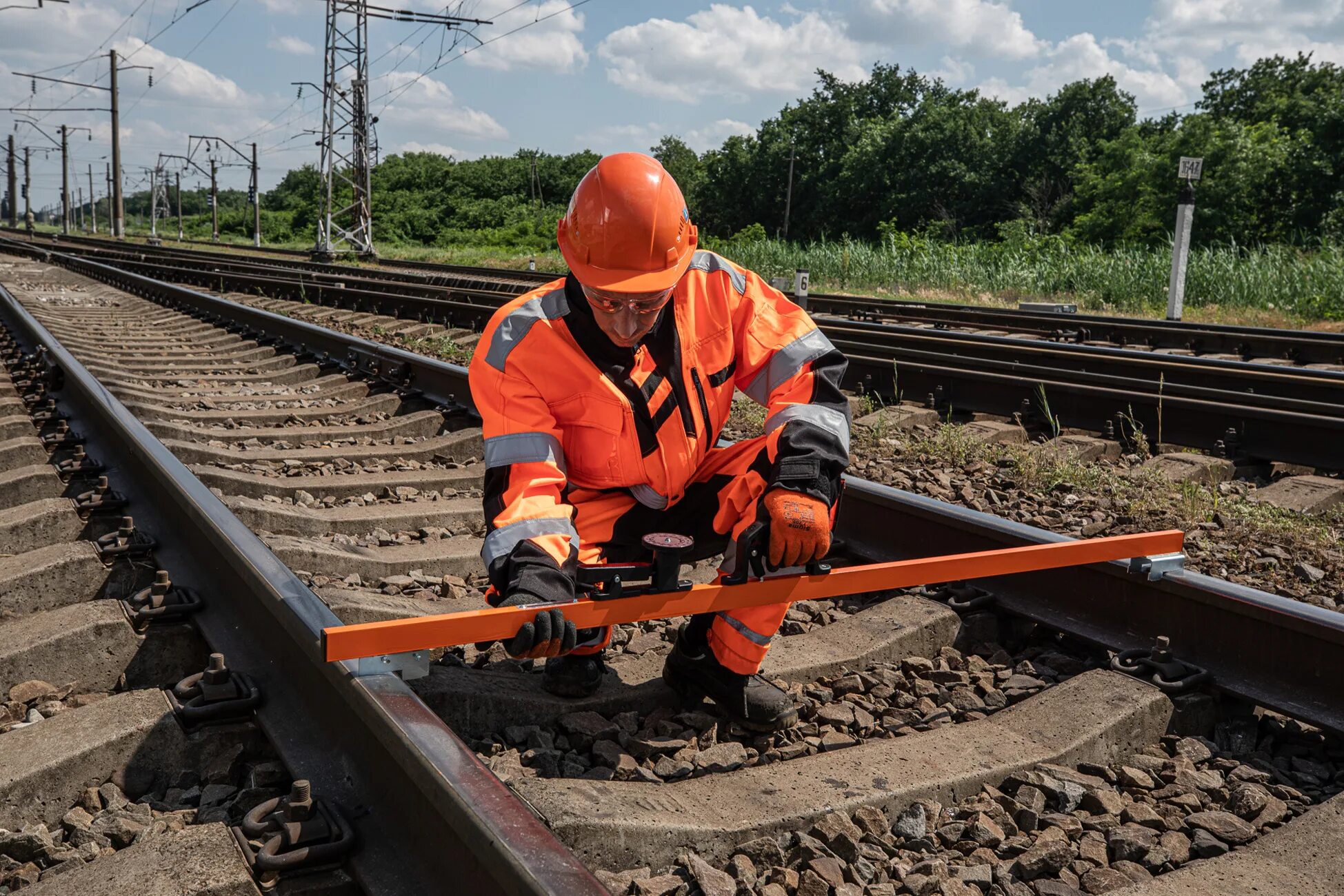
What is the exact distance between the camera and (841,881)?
1856mm

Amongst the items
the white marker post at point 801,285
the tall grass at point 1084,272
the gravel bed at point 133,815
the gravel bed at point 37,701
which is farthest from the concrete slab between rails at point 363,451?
the tall grass at point 1084,272

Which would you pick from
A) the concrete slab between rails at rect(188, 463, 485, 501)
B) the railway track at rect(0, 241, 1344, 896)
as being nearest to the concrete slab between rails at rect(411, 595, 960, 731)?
the railway track at rect(0, 241, 1344, 896)

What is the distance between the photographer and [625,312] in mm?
2506

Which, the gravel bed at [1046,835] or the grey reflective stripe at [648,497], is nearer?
the gravel bed at [1046,835]

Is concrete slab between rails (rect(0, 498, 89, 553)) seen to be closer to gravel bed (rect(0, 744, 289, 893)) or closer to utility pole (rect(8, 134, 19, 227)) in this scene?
gravel bed (rect(0, 744, 289, 893))

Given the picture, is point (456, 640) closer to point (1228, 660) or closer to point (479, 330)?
point (1228, 660)

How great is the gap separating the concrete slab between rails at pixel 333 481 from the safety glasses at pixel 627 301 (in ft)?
6.56

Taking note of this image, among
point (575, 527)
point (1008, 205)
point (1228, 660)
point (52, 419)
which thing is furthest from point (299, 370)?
point (1008, 205)

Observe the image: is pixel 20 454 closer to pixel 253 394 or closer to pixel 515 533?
pixel 253 394

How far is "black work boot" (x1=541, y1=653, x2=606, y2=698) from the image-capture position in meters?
2.60

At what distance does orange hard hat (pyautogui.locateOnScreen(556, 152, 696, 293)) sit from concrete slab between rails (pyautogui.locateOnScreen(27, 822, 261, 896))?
1.38 metres

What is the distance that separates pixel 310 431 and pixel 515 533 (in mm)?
3215

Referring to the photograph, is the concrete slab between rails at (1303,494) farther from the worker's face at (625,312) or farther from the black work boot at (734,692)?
the worker's face at (625,312)

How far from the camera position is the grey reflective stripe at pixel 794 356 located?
271cm
